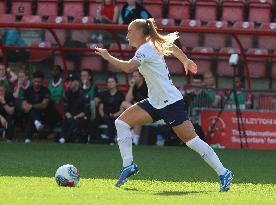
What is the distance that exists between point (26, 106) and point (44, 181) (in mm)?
7275

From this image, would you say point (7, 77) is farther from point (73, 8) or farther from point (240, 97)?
point (240, 97)

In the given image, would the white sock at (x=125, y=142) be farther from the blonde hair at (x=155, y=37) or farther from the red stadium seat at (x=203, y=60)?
the red stadium seat at (x=203, y=60)

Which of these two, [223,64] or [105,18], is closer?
[223,64]

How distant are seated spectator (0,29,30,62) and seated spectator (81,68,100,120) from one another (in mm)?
1375

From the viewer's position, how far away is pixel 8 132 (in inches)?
683

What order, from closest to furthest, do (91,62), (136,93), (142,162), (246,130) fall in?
1. (142,162)
2. (246,130)
3. (136,93)
4. (91,62)

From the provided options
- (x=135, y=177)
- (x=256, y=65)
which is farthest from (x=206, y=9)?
(x=135, y=177)

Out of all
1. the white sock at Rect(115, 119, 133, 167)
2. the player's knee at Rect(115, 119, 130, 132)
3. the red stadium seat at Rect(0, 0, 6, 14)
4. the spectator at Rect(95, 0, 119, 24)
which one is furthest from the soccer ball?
the red stadium seat at Rect(0, 0, 6, 14)

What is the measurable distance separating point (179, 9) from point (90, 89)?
3538 millimetres

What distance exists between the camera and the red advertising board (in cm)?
1683

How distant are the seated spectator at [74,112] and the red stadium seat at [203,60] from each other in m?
2.22

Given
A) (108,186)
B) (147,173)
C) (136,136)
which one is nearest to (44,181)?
(108,186)

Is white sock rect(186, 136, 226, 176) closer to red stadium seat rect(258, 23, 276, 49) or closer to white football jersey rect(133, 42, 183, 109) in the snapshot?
white football jersey rect(133, 42, 183, 109)

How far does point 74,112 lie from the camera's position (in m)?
17.4
